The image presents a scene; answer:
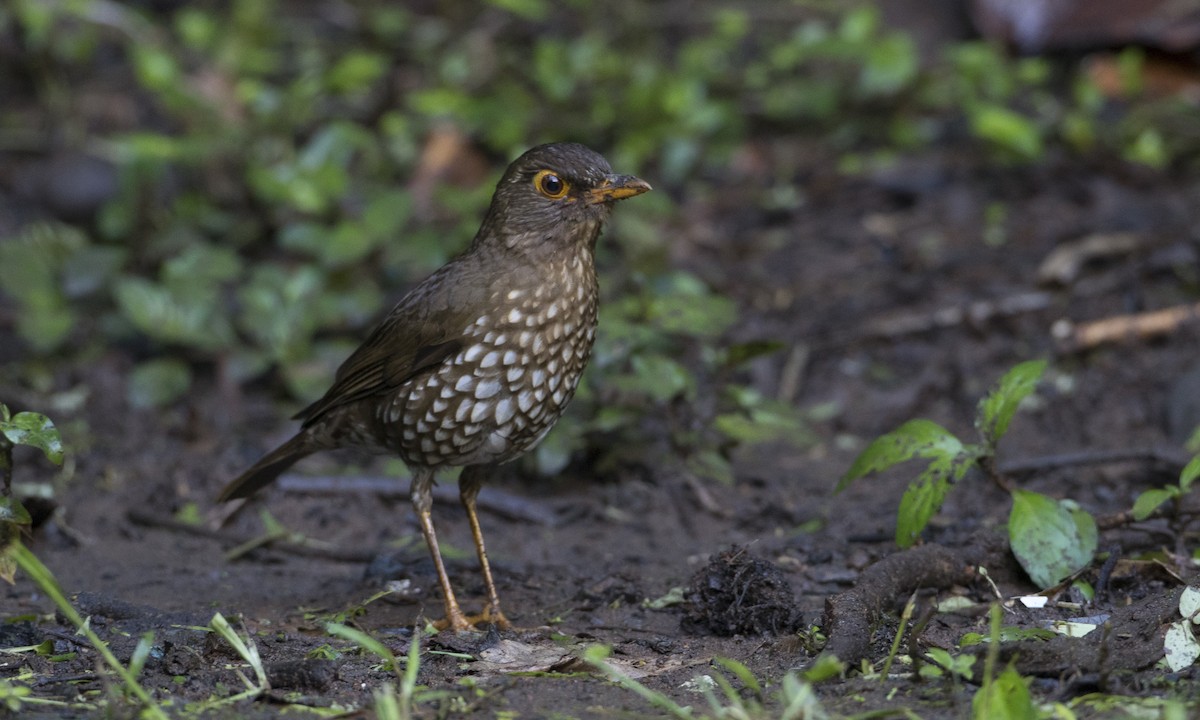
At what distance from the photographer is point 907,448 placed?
439 centimetres

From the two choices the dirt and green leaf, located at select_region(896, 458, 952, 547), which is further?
green leaf, located at select_region(896, 458, 952, 547)

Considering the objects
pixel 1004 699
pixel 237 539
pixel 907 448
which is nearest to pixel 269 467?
pixel 237 539

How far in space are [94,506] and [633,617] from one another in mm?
2912

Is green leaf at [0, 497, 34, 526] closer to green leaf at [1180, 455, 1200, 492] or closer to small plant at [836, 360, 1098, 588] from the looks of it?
small plant at [836, 360, 1098, 588]

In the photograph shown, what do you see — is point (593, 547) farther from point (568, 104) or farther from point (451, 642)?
point (568, 104)

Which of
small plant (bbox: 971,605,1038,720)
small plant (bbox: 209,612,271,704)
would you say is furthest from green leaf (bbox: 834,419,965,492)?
small plant (bbox: 209,612,271,704)

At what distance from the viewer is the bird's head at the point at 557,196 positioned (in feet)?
15.7

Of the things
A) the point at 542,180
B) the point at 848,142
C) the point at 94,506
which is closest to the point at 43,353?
the point at 94,506

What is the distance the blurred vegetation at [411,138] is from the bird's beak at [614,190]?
1046 mm

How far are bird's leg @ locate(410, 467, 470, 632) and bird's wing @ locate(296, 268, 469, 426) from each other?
0.36 metres

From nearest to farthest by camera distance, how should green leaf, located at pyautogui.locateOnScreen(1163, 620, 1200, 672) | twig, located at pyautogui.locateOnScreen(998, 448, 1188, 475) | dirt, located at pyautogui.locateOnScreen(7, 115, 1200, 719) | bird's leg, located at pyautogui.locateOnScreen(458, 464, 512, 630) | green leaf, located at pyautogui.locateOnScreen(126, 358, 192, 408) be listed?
green leaf, located at pyautogui.locateOnScreen(1163, 620, 1200, 672) < dirt, located at pyautogui.locateOnScreen(7, 115, 1200, 719) < bird's leg, located at pyautogui.locateOnScreen(458, 464, 512, 630) < twig, located at pyautogui.locateOnScreen(998, 448, 1188, 475) < green leaf, located at pyautogui.locateOnScreen(126, 358, 192, 408)

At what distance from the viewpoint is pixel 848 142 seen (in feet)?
29.4

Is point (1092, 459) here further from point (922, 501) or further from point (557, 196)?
point (557, 196)

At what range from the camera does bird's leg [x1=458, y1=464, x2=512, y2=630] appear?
4.62 m
